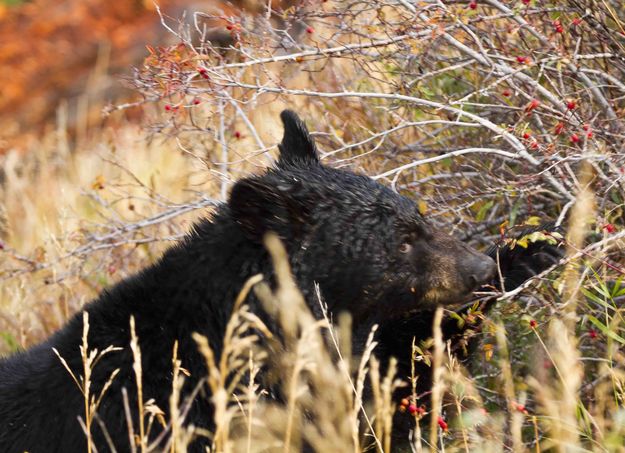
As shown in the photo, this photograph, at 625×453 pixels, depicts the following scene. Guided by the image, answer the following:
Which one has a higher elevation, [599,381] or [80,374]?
[80,374]

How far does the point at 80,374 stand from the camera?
3.58 m

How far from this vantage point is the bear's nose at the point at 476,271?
12.4ft

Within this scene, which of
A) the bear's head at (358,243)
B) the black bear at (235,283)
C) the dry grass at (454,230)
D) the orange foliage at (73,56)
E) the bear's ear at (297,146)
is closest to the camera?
the dry grass at (454,230)

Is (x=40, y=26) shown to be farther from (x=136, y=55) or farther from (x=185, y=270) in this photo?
(x=185, y=270)

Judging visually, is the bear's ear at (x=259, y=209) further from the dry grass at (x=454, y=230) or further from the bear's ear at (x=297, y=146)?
the bear's ear at (x=297, y=146)

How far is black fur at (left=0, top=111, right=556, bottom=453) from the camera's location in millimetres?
3572

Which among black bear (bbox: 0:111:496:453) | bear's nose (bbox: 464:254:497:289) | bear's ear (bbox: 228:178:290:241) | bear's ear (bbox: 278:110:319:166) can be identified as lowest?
bear's nose (bbox: 464:254:497:289)

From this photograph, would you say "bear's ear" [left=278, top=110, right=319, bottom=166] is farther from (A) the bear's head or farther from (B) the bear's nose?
(B) the bear's nose

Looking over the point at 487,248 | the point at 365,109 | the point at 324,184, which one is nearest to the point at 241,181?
the point at 324,184

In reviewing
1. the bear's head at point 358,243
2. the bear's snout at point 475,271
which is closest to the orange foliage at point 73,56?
the bear's head at point 358,243

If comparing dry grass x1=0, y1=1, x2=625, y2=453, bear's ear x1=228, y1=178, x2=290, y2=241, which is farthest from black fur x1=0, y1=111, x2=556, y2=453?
dry grass x1=0, y1=1, x2=625, y2=453

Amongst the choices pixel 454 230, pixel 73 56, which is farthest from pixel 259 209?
pixel 73 56

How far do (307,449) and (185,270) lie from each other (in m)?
0.79

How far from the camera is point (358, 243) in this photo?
375 cm
